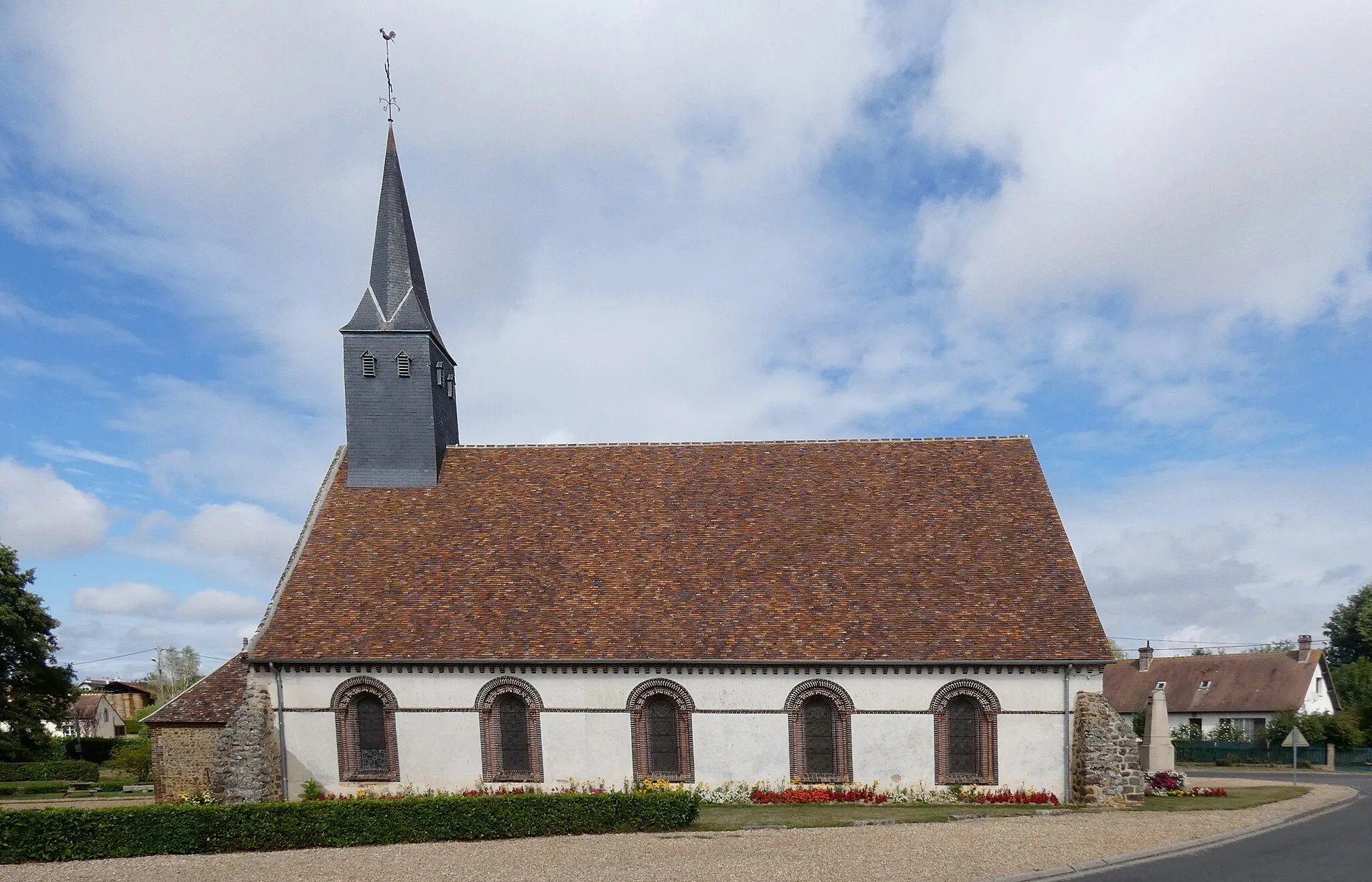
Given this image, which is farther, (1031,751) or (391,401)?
(391,401)

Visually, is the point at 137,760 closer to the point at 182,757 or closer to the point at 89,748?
the point at 89,748

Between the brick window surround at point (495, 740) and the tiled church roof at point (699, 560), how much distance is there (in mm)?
877

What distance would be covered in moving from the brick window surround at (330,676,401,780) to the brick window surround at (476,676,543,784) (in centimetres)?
216

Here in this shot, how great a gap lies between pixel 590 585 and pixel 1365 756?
142 feet

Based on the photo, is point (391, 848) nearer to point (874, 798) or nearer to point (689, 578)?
point (689, 578)

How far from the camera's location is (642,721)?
2009 cm

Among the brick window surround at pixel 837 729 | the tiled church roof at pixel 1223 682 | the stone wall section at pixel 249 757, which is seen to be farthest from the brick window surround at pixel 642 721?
the tiled church roof at pixel 1223 682

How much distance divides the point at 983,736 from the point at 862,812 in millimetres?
3867

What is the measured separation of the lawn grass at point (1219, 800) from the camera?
1889 centimetres

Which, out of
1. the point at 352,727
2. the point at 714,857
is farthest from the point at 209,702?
the point at 714,857

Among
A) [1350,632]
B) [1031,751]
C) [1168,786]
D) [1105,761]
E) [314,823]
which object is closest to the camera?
[314,823]

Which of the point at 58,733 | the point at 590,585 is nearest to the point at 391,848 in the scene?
the point at 590,585

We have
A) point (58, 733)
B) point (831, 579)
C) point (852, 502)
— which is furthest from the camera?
point (58, 733)

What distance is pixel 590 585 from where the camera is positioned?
21.3m
